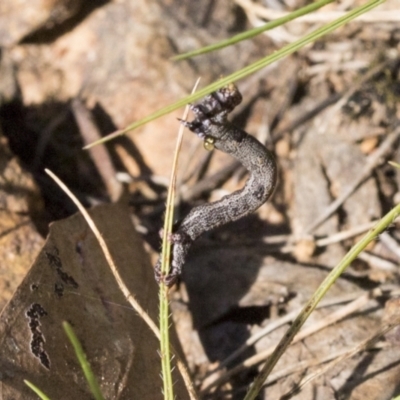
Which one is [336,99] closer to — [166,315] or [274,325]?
[274,325]

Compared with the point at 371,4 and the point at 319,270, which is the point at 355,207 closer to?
the point at 319,270

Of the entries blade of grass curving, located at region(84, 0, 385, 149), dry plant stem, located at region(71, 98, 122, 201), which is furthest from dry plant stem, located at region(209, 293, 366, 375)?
blade of grass curving, located at region(84, 0, 385, 149)

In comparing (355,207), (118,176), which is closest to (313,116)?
(355,207)

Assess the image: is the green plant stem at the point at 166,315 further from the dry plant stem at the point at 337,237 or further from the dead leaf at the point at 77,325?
the dry plant stem at the point at 337,237

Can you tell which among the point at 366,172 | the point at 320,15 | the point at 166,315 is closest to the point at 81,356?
the point at 166,315

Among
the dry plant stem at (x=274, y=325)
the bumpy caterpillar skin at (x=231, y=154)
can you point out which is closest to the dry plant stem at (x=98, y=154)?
the bumpy caterpillar skin at (x=231, y=154)

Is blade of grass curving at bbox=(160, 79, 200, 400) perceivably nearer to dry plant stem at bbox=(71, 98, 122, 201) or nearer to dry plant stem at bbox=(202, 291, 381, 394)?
dry plant stem at bbox=(202, 291, 381, 394)
